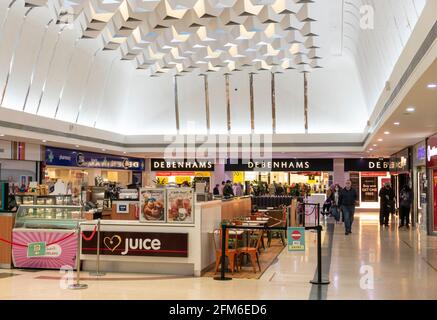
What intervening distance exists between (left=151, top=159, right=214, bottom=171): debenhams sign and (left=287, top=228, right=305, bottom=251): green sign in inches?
821

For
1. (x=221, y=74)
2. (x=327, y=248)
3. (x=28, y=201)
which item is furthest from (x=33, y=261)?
(x=221, y=74)

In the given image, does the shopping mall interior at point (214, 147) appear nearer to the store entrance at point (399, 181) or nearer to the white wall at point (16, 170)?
the white wall at point (16, 170)

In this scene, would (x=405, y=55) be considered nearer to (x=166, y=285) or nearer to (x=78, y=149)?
(x=166, y=285)

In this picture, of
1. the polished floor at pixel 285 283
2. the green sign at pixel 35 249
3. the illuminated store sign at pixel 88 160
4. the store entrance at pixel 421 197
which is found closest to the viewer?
the polished floor at pixel 285 283

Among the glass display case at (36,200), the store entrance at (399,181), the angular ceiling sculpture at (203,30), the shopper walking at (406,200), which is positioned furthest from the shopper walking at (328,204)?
the glass display case at (36,200)

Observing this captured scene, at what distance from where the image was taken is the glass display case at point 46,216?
9.38 meters

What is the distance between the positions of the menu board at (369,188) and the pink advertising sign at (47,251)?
75.7 feet

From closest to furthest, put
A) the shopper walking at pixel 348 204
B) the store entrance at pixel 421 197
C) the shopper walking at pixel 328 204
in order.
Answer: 1. the shopper walking at pixel 348 204
2. the store entrance at pixel 421 197
3. the shopper walking at pixel 328 204

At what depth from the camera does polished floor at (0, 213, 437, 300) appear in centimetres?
703

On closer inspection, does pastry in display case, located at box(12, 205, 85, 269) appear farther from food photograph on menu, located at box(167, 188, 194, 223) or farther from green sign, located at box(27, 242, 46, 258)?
food photograph on menu, located at box(167, 188, 194, 223)

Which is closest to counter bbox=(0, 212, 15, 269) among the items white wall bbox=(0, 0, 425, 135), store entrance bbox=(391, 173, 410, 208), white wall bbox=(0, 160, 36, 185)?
white wall bbox=(0, 0, 425, 135)

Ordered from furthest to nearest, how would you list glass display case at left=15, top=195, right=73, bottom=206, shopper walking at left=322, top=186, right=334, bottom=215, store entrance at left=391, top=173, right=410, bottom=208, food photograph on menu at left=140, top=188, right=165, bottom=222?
1. store entrance at left=391, top=173, right=410, bottom=208
2. shopper walking at left=322, top=186, right=334, bottom=215
3. glass display case at left=15, top=195, right=73, bottom=206
4. food photograph on menu at left=140, top=188, right=165, bottom=222

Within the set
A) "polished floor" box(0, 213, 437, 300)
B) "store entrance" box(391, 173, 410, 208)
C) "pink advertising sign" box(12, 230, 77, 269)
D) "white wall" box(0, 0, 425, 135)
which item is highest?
"white wall" box(0, 0, 425, 135)

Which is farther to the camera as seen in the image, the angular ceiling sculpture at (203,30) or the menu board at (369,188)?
the menu board at (369,188)
